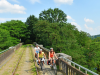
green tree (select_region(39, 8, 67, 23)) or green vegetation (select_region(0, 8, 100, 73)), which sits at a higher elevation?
green tree (select_region(39, 8, 67, 23))

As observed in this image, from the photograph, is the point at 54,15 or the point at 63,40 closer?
the point at 63,40

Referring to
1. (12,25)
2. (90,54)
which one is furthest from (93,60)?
(12,25)

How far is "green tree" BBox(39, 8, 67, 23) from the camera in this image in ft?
150

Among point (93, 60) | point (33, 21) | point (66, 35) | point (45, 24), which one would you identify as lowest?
point (93, 60)

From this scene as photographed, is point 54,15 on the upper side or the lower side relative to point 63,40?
upper

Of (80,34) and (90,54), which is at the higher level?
(80,34)

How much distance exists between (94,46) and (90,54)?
7.41 feet

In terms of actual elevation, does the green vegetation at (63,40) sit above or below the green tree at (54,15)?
below

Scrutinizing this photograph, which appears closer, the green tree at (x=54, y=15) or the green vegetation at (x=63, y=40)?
the green vegetation at (x=63, y=40)

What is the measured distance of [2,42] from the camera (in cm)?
3250

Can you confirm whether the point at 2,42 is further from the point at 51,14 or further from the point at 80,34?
the point at 80,34

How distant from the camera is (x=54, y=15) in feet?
151

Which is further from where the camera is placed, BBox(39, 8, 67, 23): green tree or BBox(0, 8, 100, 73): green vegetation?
BBox(39, 8, 67, 23): green tree

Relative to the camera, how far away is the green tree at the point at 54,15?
45844 mm
